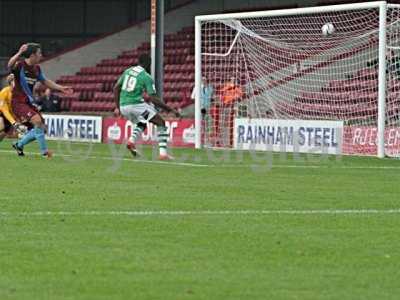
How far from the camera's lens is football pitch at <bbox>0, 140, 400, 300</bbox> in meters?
8.45

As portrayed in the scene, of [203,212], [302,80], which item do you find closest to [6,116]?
[302,80]

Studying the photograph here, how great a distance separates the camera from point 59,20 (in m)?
49.8

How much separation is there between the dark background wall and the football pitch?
29.5 meters

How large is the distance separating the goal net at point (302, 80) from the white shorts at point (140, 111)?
14.6 ft

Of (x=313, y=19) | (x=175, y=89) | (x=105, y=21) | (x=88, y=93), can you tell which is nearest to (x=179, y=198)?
(x=313, y=19)

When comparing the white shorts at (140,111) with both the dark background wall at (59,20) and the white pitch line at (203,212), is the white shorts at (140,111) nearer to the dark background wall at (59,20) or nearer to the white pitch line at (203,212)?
the white pitch line at (203,212)

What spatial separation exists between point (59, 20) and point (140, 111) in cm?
2637

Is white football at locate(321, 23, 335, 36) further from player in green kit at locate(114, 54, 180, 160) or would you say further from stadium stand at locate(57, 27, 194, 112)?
stadium stand at locate(57, 27, 194, 112)

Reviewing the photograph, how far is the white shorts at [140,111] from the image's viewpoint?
24.0 meters

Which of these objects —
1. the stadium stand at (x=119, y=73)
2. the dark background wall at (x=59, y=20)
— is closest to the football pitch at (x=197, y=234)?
the stadium stand at (x=119, y=73)

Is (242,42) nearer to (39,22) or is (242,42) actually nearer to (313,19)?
(313,19)

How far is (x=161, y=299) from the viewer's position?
26.0 ft

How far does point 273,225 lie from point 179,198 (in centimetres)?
294

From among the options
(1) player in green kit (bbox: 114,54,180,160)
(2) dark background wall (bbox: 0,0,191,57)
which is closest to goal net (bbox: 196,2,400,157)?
(1) player in green kit (bbox: 114,54,180,160)
